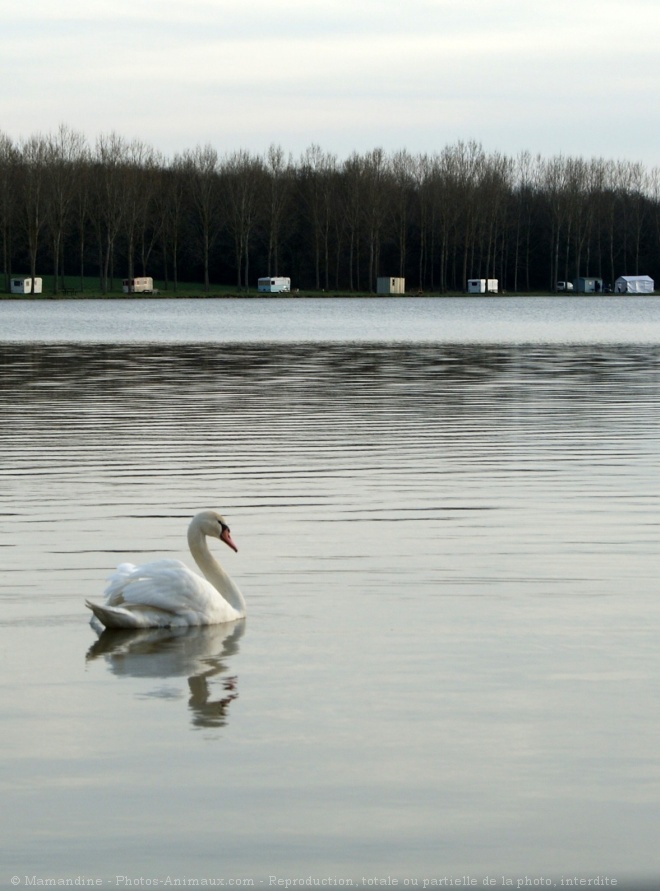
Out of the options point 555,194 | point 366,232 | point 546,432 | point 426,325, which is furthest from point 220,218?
point 546,432

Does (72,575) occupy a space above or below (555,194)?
below

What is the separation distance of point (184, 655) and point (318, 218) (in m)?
124

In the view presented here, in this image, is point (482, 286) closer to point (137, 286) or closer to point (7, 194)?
A: point (137, 286)

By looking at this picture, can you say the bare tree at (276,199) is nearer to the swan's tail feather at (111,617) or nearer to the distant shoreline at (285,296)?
the distant shoreline at (285,296)

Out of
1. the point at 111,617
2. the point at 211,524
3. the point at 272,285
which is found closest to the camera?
the point at 111,617

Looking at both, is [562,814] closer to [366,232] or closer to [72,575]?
[72,575]

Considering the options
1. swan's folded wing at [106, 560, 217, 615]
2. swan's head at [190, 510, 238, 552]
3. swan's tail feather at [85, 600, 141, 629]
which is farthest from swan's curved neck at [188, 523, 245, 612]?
swan's tail feather at [85, 600, 141, 629]

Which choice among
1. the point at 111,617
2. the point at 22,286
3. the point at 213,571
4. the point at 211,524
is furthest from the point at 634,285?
the point at 111,617

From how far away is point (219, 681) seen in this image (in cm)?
835

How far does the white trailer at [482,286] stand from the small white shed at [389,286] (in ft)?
20.5

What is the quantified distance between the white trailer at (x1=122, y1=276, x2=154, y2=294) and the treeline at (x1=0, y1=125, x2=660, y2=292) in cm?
193

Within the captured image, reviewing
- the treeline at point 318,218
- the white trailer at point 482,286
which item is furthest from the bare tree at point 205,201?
the white trailer at point 482,286

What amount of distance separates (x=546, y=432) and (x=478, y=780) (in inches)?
560

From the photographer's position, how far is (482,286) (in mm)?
135750
